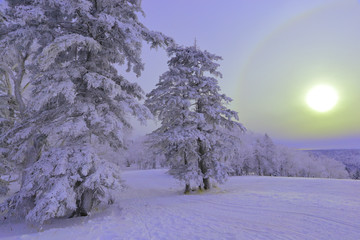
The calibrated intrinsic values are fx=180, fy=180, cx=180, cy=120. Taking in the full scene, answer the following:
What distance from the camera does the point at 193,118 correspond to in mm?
11945

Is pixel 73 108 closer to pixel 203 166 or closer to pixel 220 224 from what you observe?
pixel 220 224

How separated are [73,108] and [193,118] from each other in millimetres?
7317

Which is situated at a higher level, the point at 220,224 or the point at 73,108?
the point at 73,108

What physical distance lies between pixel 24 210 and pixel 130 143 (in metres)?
4.11

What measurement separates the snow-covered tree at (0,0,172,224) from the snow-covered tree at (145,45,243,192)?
417 centimetres

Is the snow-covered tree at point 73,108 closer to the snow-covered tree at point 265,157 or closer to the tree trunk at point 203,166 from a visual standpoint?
the tree trunk at point 203,166

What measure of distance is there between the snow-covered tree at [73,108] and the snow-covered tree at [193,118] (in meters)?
4.17

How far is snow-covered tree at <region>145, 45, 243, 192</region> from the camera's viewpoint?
11547 millimetres

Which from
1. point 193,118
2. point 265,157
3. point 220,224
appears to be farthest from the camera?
point 265,157

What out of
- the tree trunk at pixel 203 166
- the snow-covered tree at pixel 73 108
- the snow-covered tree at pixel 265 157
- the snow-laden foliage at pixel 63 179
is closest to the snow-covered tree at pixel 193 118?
the tree trunk at pixel 203 166

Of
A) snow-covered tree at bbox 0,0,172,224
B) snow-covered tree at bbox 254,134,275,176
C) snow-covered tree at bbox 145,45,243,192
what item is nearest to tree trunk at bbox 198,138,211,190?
snow-covered tree at bbox 145,45,243,192

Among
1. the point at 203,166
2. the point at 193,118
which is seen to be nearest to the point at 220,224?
the point at 203,166

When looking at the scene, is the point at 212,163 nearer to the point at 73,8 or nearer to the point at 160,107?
the point at 160,107

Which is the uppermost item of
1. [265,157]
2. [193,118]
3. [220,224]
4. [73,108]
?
[193,118]
